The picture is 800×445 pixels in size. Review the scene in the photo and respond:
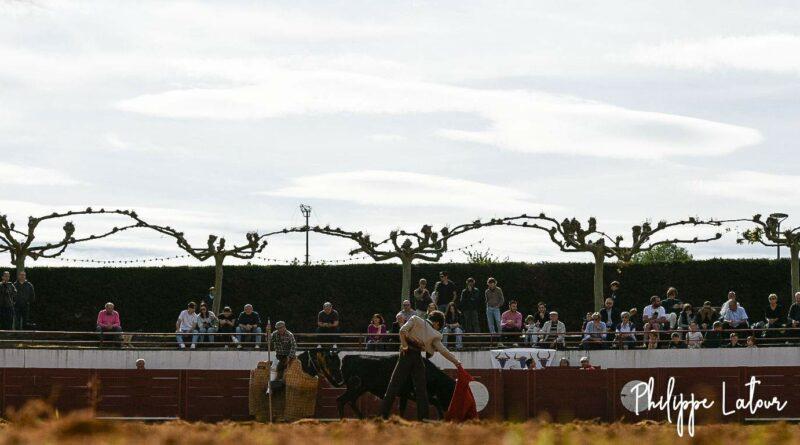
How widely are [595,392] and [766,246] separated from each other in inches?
426

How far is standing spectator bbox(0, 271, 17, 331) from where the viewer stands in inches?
1065

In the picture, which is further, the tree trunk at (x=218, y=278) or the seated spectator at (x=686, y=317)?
the tree trunk at (x=218, y=278)

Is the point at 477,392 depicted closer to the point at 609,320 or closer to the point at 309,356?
the point at 309,356

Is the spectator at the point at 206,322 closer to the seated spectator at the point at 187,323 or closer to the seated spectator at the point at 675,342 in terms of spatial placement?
the seated spectator at the point at 187,323

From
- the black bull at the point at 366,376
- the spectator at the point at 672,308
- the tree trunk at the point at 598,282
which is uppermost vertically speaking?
the tree trunk at the point at 598,282

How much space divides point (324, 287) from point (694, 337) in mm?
12936

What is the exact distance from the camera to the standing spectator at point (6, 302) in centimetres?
2705

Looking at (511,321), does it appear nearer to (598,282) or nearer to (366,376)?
(598,282)

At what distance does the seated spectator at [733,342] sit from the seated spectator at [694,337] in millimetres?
549

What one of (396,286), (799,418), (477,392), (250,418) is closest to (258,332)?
(250,418)

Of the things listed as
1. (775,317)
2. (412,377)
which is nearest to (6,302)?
(412,377)

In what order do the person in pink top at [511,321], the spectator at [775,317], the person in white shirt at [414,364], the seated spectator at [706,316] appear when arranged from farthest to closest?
the person in pink top at [511,321] < the seated spectator at [706,316] < the spectator at [775,317] < the person in white shirt at [414,364]

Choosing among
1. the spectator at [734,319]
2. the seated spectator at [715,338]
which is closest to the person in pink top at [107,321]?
the seated spectator at [715,338]

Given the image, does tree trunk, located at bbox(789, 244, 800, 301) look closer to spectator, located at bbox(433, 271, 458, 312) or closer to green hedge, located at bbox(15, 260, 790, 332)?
green hedge, located at bbox(15, 260, 790, 332)
